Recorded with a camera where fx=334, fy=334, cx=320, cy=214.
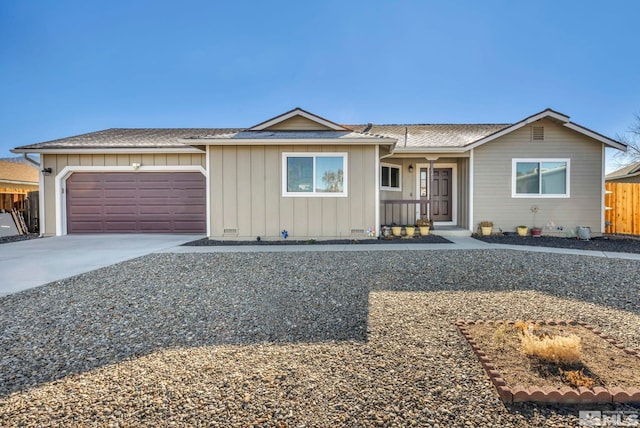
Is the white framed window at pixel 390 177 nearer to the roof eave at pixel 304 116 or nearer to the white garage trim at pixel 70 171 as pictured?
the roof eave at pixel 304 116

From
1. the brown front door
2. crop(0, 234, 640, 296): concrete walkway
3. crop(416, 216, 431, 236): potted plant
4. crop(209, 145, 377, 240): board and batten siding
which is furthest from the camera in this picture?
the brown front door

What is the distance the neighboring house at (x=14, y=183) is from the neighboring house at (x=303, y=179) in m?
11.0

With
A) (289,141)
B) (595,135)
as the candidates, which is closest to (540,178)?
(595,135)

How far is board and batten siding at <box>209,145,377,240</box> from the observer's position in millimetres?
9555

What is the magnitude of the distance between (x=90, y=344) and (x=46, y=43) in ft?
60.0

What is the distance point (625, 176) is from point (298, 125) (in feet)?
47.7

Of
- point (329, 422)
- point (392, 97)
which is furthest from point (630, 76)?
point (329, 422)

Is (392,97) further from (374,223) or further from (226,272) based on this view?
(226,272)

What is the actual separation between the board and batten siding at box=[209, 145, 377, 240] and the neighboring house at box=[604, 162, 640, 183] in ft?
37.9

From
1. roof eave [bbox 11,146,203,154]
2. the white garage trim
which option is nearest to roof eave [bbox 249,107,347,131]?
roof eave [bbox 11,146,203,154]

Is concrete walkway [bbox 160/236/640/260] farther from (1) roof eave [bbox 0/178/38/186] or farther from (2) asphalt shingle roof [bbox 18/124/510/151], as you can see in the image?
(1) roof eave [bbox 0/178/38/186]

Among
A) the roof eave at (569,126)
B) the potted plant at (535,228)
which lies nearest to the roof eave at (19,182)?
the roof eave at (569,126)

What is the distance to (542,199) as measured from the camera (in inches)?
425

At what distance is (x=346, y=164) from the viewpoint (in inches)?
376
